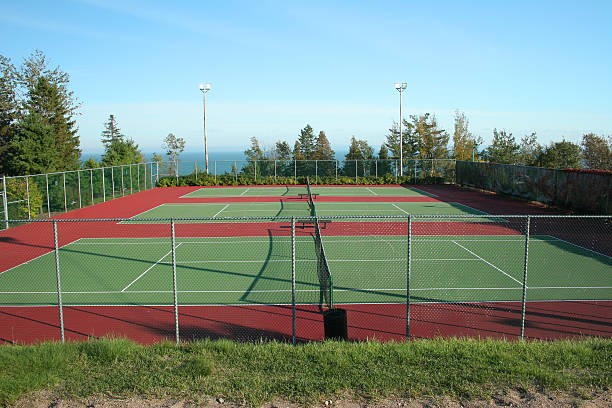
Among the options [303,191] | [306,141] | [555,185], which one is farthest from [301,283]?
[306,141]

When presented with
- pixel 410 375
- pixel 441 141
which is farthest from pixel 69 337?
pixel 441 141

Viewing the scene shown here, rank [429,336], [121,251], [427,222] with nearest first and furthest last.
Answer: [429,336] < [121,251] < [427,222]

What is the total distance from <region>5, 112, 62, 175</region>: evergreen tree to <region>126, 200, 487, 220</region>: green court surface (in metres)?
8.69

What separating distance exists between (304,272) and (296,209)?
1432cm

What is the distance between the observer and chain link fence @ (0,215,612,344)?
395 inches

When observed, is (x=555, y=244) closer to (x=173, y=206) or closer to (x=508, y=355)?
(x=508, y=355)

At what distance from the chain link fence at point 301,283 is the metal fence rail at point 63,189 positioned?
1.62 meters

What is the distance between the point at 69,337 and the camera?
9.70 m

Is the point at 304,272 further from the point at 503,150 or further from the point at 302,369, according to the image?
the point at 503,150

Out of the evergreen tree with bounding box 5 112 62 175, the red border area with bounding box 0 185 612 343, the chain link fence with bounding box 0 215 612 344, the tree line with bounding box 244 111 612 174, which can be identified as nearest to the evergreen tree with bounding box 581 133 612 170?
the tree line with bounding box 244 111 612 174

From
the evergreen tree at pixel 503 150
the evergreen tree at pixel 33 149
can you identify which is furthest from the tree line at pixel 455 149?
the evergreen tree at pixel 33 149

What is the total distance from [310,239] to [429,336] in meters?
11.0

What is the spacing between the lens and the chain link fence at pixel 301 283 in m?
10.0

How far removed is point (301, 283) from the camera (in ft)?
44.8
